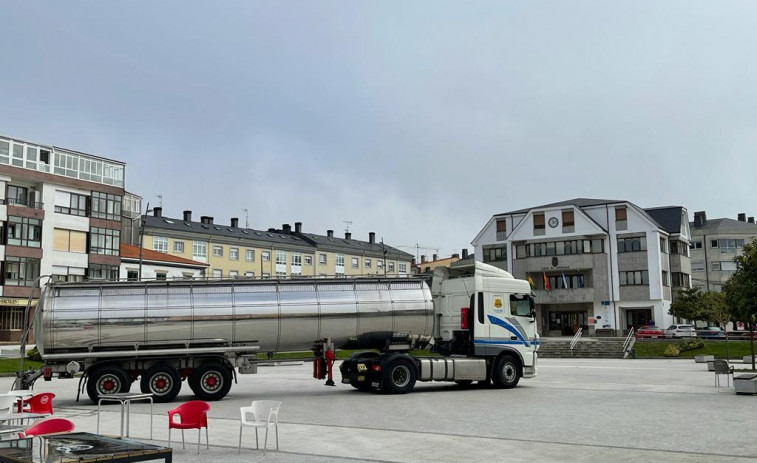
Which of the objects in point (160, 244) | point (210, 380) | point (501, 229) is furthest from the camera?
point (160, 244)

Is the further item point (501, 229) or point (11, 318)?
point (501, 229)

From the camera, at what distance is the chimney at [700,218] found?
10206 cm

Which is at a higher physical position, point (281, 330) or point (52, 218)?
point (52, 218)

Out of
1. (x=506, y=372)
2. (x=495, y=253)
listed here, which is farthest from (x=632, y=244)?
(x=506, y=372)

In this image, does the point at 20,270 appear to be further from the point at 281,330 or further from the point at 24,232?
the point at 281,330

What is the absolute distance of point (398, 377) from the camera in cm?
2177

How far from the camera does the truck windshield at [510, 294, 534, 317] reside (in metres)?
23.5

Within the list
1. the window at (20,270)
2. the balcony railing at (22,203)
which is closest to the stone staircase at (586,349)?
the window at (20,270)

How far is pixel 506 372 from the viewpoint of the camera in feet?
76.6

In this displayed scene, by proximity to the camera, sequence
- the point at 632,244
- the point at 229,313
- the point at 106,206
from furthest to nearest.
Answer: the point at 632,244 < the point at 106,206 < the point at 229,313

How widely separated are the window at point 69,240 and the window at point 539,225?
43.4 metres

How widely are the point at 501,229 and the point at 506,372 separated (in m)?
56.7

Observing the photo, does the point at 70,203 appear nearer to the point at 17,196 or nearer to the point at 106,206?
the point at 106,206

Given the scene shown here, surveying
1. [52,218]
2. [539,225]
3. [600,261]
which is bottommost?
[600,261]
